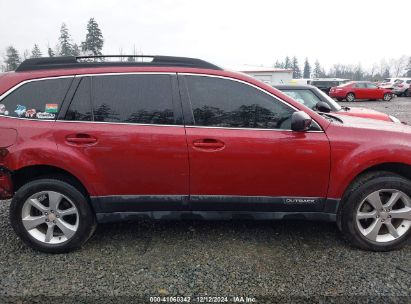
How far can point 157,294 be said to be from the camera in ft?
8.43

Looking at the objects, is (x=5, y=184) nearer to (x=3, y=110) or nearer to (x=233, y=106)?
(x=3, y=110)

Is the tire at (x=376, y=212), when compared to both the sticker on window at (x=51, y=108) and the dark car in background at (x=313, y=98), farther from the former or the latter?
the dark car in background at (x=313, y=98)

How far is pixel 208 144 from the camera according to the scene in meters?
2.96

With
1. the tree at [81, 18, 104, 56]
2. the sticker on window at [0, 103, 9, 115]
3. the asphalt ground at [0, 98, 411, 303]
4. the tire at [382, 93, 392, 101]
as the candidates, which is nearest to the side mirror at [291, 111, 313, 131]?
the asphalt ground at [0, 98, 411, 303]

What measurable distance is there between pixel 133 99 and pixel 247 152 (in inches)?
47.7

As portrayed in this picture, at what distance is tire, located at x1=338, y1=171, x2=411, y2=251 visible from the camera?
120 inches

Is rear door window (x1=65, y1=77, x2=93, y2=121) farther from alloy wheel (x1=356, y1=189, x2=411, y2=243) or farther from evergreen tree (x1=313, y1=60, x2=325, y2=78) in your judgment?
evergreen tree (x1=313, y1=60, x2=325, y2=78)

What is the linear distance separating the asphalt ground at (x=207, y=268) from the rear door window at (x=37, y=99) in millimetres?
1400

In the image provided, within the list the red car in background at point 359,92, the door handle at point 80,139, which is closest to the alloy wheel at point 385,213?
the door handle at point 80,139

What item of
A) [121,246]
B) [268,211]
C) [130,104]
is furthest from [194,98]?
[121,246]

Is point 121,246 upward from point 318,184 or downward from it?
downward

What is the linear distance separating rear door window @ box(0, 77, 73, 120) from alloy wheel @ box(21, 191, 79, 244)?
0.78 meters

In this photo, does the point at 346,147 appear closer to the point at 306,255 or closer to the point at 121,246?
the point at 306,255

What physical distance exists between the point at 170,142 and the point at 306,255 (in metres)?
1.74
